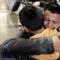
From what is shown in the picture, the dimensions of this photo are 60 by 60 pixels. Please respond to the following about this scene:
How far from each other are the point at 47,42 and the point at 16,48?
0.29 feet

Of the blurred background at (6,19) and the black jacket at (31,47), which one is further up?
the black jacket at (31,47)

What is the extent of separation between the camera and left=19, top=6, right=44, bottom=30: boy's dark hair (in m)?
0.75

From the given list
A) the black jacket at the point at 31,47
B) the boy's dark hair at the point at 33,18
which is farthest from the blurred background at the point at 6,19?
the black jacket at the point at 31,47

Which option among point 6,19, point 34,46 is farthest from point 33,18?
point 6,19

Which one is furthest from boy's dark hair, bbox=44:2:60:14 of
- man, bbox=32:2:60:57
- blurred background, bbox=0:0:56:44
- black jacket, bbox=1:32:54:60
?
blurred background, bbox=0:0:56:44

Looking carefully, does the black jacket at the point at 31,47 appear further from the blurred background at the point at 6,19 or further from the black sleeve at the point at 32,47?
the blurred background at the point at 6,19

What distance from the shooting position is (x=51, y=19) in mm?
777

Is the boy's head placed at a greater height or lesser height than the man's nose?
greater

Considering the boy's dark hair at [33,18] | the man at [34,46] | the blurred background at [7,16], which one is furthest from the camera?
the blurred background at [7,16]

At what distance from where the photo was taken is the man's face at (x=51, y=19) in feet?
2.52

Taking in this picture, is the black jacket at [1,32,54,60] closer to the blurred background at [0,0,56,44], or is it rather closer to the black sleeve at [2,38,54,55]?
the black sleeve at [2,38,54,55]

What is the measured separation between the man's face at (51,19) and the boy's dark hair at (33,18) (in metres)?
0.03

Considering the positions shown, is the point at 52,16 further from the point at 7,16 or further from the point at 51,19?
the point at 7,16

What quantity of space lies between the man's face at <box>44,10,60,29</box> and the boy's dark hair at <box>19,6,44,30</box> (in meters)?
0.03
